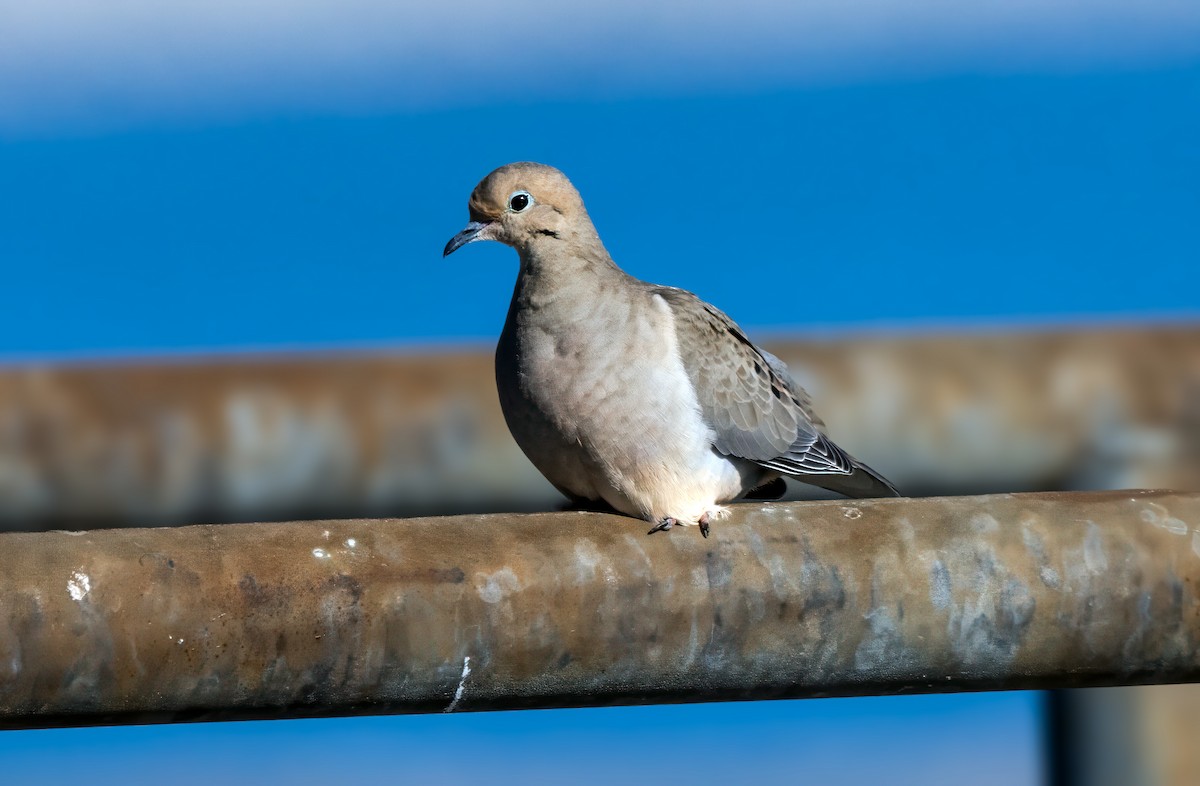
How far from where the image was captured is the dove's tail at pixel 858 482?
4.91m

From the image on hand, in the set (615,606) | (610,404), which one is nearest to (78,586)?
(615,606)

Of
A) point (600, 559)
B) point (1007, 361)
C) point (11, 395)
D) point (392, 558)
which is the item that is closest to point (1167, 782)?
point (1007, 361)

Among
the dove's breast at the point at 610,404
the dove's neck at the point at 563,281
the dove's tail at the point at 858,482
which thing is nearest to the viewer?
the dove's breast at the point at 610,404

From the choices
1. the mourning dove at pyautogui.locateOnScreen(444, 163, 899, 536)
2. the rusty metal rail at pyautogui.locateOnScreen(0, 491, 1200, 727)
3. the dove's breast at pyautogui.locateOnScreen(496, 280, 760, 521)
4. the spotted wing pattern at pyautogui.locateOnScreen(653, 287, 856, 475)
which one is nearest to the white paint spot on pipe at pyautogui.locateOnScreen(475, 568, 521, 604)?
the rusty metal rail at pyautogui.locateOnScreen(0, 491, 1200, 727)

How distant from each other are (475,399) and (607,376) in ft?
6.94

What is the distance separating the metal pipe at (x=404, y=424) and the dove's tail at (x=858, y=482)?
1064mm

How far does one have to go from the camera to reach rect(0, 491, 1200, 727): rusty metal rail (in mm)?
2736

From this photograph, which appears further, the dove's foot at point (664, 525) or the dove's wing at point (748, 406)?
Answer: the dove's wing at point (748, 406)

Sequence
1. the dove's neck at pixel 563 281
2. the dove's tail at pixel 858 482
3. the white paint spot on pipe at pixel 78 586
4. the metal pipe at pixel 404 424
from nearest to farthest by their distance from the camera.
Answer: the white paint spot on pipe at pixel 78 586 < the dove's neck at pixel 563 281 < the dove's tail at pixel 858 482 < the metal pipe at pixel 404 424

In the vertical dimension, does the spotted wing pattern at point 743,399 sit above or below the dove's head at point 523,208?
below

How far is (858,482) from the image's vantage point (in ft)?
16.6

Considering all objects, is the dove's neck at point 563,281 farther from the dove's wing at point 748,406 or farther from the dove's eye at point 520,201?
the dove's wing at point 748,406

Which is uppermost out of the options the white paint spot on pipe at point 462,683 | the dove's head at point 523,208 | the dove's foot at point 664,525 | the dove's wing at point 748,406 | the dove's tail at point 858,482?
the dove's head at point 523,208

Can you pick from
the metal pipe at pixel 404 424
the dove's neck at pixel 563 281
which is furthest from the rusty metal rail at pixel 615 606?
the metal pipe at pixel 404 424
